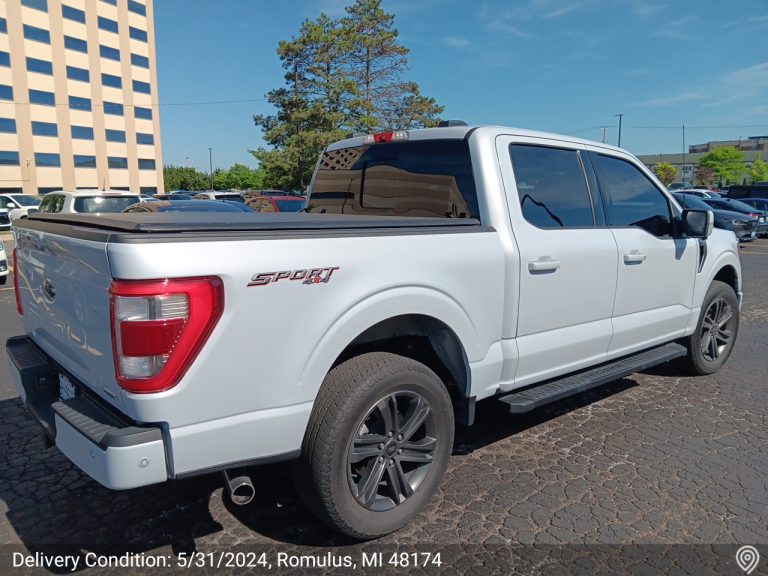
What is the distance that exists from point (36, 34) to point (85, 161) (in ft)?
40.3

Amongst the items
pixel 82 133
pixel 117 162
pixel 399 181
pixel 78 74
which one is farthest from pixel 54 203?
pixel 117 162

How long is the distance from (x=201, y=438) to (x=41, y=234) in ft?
4.59

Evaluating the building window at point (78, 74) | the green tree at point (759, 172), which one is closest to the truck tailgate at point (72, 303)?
the building window at point (78, 74)

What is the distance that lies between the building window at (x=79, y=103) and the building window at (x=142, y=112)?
5.39 meters

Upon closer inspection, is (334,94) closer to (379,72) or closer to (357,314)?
(379,72)

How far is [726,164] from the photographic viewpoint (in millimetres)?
93500

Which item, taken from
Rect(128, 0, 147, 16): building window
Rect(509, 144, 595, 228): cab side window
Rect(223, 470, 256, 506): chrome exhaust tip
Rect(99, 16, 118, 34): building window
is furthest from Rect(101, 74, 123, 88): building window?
Rect(223, 470, 256, 506): chrome exhaust tip

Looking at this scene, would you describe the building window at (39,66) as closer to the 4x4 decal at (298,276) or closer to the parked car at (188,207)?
the parked car at (188,207)

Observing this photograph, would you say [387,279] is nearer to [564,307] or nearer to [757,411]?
[564,307]

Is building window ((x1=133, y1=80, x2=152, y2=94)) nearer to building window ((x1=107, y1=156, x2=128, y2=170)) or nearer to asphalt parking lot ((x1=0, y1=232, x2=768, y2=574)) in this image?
building window ((x1=107, y1=156, x2=128, y2=170))

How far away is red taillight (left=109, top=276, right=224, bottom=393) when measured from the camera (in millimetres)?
2111

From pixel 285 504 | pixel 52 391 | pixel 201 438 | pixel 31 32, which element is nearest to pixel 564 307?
pixel 285 504

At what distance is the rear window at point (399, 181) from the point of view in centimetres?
350

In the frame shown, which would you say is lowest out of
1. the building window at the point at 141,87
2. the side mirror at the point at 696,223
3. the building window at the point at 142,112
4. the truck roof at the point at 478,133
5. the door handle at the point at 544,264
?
the door handle at the point at 544,264
